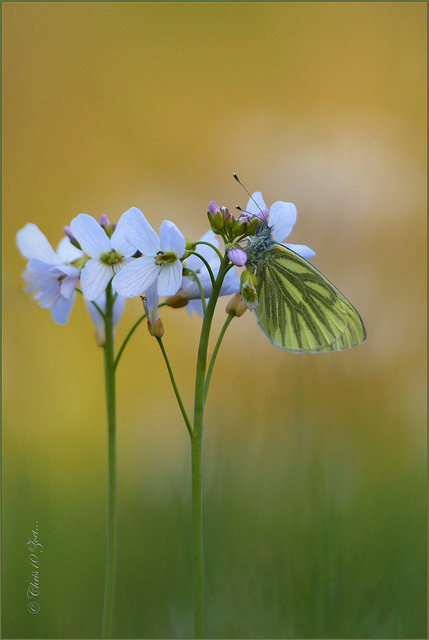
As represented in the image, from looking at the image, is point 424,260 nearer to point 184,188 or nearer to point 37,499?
point 184,188

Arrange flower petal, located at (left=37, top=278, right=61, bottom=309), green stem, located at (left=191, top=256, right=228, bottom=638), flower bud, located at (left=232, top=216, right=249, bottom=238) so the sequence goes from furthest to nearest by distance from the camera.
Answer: flower petal, located at (left=37, top=278, right=61, bottom=309) < flower bud, located at (left=232, top=216, right=249, bottom=238) < green stem, located at (left=191, top=256, right=228, bottom=638)

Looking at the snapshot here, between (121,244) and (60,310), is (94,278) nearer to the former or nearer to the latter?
Answer: (121,244)

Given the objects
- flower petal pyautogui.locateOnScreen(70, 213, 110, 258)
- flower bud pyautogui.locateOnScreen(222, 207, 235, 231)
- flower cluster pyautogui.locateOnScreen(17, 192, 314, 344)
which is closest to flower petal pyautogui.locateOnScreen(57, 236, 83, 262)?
flower cluster pyautogui.locateOnScreen(17, 192, 314, 344)

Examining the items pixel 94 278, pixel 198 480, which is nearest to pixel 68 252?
pixel 94 278

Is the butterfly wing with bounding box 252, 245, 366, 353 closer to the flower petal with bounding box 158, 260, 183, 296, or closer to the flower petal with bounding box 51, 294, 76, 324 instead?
the flower petal with bounding box 158, 260, 183, 296

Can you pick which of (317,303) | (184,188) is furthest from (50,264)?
(184,188)

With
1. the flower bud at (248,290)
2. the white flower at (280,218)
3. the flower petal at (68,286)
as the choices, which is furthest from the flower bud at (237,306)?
the flower petal at (68,286)

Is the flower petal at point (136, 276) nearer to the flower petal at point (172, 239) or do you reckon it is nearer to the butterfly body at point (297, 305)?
the flower petal at point (172, 239)
